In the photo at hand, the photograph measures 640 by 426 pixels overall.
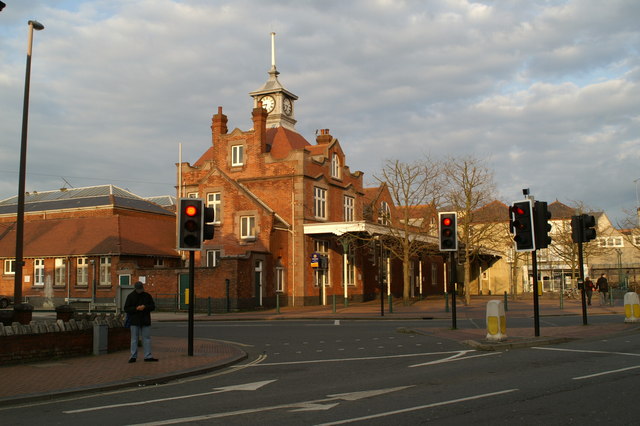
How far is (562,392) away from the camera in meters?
9.09

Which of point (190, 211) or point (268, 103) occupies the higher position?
point (268, 103)

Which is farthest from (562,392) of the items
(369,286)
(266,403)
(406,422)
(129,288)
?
(369,286)

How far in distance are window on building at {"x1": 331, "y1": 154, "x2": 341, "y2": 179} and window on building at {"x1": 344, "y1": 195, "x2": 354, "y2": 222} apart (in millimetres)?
1958

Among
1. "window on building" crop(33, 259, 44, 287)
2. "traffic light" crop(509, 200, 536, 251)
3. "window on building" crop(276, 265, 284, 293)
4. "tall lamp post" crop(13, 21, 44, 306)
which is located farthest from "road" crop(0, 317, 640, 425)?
"window on building" crop(33, 259, 44, 287)

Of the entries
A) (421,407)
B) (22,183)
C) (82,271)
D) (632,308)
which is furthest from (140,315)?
(82,271)

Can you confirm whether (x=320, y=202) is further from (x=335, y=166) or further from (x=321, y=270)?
(x=321, y=270)

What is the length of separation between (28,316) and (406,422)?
40.0ft

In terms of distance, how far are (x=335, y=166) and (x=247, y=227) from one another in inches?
350

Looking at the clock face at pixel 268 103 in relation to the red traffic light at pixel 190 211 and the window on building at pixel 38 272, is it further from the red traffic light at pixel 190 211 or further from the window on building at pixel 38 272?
the red traffic light at pixel 190 211

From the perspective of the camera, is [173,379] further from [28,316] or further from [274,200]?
[274,200]

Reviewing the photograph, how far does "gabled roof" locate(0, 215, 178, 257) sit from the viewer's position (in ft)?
136

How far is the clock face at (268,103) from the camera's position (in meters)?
49.8

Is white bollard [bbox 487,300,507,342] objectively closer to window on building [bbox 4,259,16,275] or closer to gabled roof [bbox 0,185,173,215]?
window on building [bbox 4,259,16,275]

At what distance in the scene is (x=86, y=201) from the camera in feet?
177
